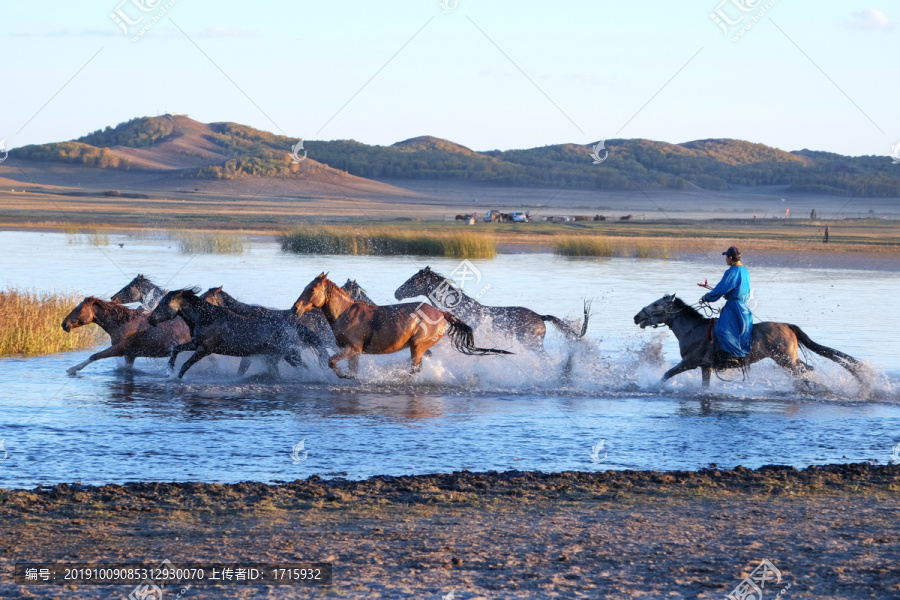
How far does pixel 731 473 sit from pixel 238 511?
3.65 metres

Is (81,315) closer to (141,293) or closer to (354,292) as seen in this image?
(141,293)

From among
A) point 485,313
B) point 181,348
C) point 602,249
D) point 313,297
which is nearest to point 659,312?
point 485,313

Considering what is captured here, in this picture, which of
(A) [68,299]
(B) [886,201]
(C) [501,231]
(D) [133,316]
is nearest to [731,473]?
(D) [133,316]

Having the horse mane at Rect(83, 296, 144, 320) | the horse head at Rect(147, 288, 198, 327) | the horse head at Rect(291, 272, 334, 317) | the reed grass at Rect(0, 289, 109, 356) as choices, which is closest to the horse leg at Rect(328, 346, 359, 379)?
the horse head at Rect(291, 272, 334, 317)

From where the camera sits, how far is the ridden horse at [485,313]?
12477 millimetres

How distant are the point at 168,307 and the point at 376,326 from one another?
237 cm

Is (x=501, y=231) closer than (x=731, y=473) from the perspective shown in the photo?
No

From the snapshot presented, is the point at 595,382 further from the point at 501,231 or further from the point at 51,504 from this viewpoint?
the point at 501,231

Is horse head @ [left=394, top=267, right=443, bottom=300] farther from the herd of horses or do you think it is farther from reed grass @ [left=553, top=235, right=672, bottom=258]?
reed grass @ [left=553, top=235, right=672, bottom=258]

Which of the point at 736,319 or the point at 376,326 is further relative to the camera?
the point at 376,326

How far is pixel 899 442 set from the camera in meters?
9.12

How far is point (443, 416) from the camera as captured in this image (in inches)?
399

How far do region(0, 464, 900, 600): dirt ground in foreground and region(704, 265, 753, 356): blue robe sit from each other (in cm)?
340

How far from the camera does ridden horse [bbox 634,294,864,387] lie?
11.1 m
